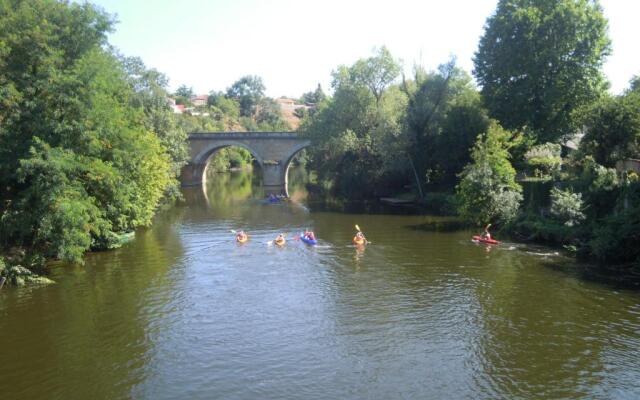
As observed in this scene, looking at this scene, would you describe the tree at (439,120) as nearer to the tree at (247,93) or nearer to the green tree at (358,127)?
the green tree at (358,127)

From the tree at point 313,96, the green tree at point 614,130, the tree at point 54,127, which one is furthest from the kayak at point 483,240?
the tree at point 313,96

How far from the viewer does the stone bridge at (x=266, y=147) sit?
71.4 meters

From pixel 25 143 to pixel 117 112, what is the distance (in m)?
5.08

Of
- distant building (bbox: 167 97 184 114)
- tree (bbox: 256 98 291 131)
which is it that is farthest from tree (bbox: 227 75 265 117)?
distant building (bbox: 167 97 184 114)

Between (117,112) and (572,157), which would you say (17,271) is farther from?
(572,157)

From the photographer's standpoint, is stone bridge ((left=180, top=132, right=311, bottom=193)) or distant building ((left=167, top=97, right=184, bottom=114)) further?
stone bridge ((left=180, top=132, right=311, bottom=193))

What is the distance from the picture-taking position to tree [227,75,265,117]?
446 feet

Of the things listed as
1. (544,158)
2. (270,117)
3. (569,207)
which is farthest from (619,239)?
(270,117)

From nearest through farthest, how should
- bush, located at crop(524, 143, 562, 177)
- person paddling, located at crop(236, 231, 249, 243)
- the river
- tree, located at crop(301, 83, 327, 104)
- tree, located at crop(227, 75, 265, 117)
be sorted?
the river < person paddling, located at crop(236, 231, 249, 243) < bush, located at crop(524, 143, 562, 177) < tree, located at crop(227, 75, 265, 117) < tree, located at crop(301, 83, 327, 104)

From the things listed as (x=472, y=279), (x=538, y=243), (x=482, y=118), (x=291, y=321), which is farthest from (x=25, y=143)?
(x=482, y=118)

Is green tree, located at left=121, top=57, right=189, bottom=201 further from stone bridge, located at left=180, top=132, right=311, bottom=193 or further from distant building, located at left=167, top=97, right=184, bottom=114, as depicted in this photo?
stone bridge, located at left=180, top=132, right=311, bottom=193

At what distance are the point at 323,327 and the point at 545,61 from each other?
105ft

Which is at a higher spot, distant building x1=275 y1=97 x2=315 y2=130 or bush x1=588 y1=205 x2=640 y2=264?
distant building x1=275 y1=97 x2=315 y2=130

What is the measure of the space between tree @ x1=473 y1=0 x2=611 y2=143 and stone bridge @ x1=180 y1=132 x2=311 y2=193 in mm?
31068
